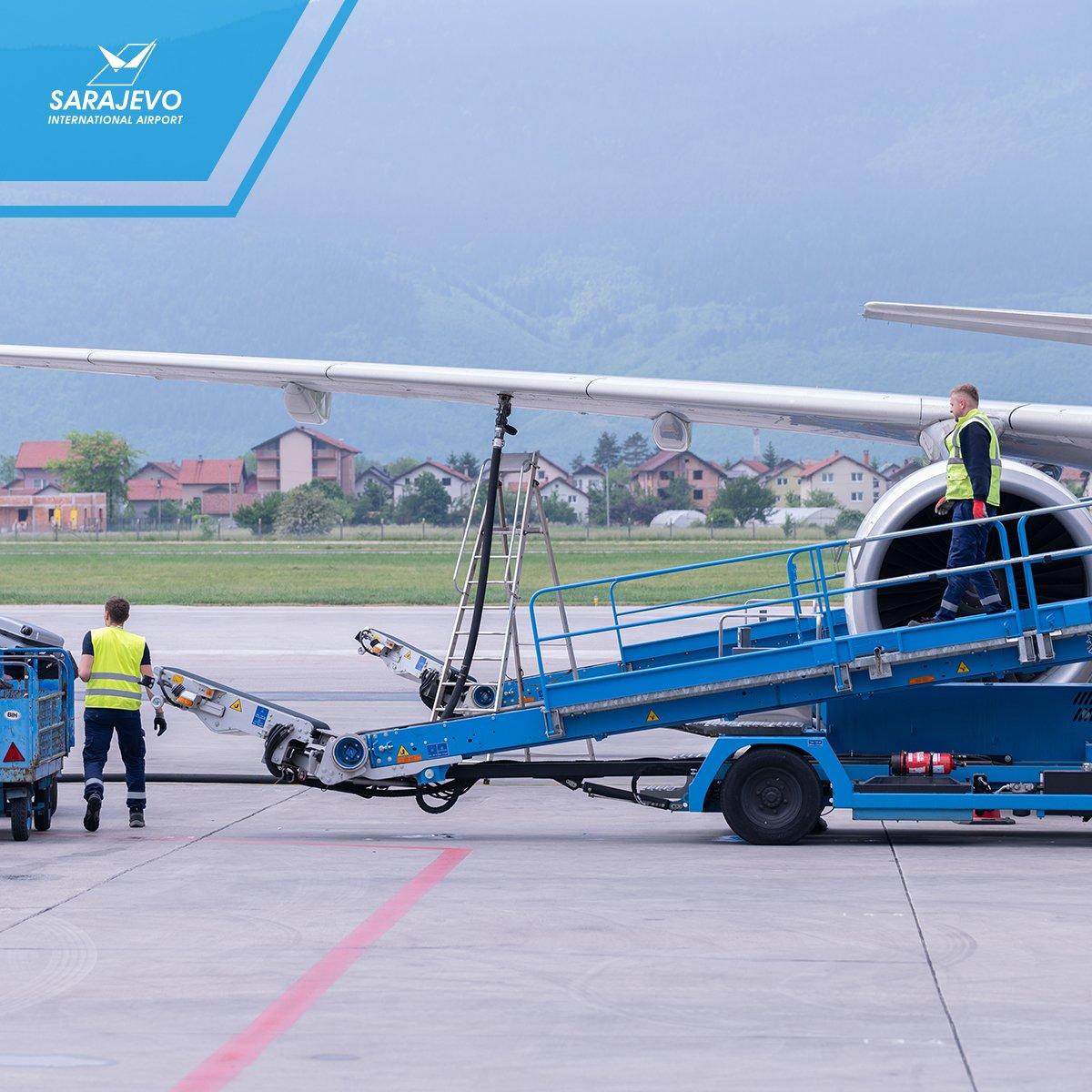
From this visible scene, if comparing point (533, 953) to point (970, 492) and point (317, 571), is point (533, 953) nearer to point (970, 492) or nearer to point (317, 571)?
point (970, 492)

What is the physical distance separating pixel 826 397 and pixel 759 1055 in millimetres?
8209

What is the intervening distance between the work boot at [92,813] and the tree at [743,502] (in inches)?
4754

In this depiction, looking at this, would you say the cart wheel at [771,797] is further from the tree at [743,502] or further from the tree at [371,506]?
the tree at [371,506]

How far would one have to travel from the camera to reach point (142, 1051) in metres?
6.51

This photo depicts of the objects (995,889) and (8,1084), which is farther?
(995,889)

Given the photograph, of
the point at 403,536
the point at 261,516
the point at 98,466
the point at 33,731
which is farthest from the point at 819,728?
the point at 98,466

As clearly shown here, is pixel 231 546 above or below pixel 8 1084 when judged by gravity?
above

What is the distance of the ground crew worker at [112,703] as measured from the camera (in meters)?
12.4

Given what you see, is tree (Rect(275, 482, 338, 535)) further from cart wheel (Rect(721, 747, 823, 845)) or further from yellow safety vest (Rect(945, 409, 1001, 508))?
cart wheel (Rect(721, 747, 823, 845))

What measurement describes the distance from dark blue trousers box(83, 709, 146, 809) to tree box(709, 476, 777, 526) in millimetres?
120477

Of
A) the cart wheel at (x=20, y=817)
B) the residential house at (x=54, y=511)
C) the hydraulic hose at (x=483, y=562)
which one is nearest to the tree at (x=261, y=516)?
the residential house at (x=54, y=511)

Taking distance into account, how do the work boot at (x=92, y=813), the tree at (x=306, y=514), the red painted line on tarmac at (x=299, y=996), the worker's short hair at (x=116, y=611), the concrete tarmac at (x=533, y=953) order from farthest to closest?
the tree at (x=306, y=514) → the worker's short hair at (x=116, y=611) → the work boot at (x=92, y=813) → the concrete tarmac at (x=533, y=953) → the red painted line on tarmac at (x=299, y=996)

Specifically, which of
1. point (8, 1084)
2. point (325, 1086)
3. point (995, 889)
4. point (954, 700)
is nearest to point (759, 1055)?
point (325, 1086)

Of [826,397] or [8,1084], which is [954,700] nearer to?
[826,397]
